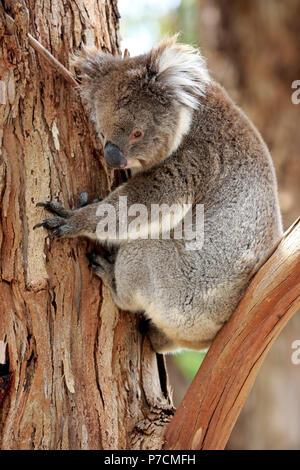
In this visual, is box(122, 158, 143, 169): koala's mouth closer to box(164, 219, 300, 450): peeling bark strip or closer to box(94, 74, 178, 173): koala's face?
box(94, 74, 178, 173): koala's face

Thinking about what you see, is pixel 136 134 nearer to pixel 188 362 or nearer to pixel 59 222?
pixel 59 222

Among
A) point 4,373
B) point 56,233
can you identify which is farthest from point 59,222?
point 4,373

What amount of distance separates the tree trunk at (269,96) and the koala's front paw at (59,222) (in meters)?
4.47

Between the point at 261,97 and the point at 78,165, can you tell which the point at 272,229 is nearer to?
the point at 78,165

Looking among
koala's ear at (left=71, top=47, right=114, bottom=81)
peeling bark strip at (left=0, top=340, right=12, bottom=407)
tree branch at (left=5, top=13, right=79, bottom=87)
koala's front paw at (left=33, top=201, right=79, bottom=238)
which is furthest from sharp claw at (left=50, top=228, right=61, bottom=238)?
koala's ear at (left=71, top=47, right=114, bottom=81)

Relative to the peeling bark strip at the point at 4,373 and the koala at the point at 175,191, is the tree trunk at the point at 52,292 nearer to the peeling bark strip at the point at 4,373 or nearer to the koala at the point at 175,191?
the peeling bark strip at the point at 4,373

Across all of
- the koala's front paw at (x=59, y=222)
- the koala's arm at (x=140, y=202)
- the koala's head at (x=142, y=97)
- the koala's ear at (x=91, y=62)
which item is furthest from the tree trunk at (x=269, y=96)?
the koala's front paw at (x=59, y=222)

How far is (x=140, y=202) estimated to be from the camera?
12.6 feet

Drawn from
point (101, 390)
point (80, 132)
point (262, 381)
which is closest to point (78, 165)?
point (80, 132)

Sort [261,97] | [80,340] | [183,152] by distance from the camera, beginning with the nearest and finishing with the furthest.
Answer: [80,340]
[183,152]
[261,97]

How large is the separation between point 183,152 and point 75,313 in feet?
4.65

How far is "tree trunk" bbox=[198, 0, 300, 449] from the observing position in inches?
296

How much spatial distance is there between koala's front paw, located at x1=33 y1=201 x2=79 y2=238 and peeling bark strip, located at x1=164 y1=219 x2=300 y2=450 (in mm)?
1186

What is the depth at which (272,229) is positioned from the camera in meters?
4.04
